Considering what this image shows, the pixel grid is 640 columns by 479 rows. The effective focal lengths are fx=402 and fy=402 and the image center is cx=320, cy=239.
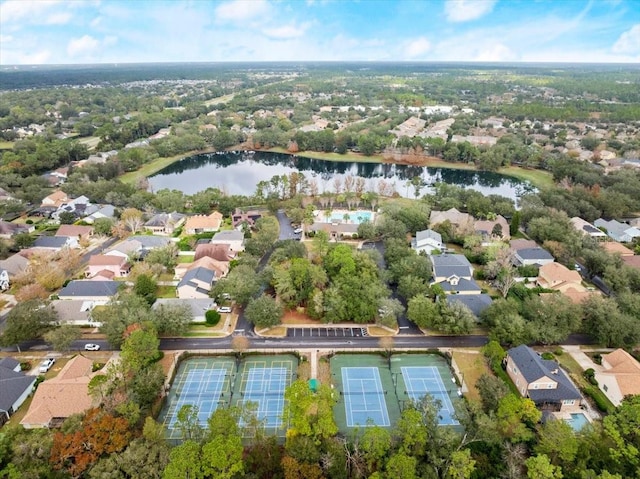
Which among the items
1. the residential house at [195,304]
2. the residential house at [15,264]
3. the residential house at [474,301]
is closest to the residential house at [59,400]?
the residential house at [195,304]

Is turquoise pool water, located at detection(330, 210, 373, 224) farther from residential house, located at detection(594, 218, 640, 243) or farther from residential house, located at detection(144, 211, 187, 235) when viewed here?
residential house, located at detection(594, 218, 640, 243)

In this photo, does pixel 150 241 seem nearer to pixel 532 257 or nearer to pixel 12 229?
pixel 12 229

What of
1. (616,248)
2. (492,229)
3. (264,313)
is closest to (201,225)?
(264,313)

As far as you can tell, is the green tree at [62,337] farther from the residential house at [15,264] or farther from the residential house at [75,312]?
the residential house at [15,264]


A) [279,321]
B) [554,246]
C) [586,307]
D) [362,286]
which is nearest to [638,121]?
[554,246]

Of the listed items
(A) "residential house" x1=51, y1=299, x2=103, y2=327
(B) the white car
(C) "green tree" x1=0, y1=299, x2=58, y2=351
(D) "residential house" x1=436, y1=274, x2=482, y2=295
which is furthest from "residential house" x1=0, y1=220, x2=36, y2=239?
(D) "residential house" x1=436, y1=274, x2=482, y2=295
